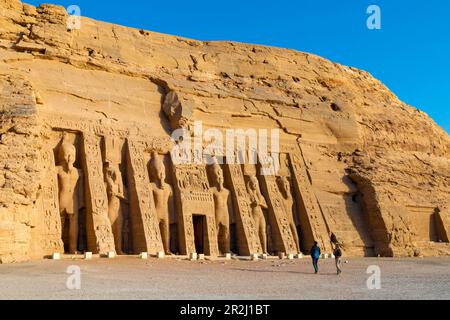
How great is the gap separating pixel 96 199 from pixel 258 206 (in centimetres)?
681

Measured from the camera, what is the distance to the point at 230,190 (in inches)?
Answer: 865

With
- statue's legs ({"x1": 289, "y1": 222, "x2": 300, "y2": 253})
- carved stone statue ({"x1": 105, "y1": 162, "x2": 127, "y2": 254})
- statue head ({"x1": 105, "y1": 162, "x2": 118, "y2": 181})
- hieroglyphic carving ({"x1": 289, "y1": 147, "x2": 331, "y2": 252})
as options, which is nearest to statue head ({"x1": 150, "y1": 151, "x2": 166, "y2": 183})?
carved stone statue ({"x1": 105, "y1": 162, "x2": 127, "y2": 254})

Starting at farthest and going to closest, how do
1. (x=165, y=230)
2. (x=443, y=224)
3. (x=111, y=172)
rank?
(x=443, y=224), (x=165, y=230), (x=111, y=172)

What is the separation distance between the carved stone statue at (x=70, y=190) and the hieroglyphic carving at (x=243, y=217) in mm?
6030

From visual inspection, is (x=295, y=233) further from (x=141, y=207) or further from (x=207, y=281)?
(x=207, y=281)

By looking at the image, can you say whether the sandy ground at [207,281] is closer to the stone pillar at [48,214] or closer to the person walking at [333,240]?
the stone pillar at [48,214]

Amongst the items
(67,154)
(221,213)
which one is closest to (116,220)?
(67,154)

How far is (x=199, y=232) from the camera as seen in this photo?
2094 cm

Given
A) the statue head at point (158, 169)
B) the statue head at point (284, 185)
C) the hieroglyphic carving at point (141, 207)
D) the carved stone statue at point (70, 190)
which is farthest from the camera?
the statue head at point (284, 185)

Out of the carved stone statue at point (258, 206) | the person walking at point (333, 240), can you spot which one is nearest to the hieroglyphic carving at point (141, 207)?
the carved stone statue at point (258, 206)

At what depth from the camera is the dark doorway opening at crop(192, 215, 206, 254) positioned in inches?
811

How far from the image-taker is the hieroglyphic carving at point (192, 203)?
1983 cm

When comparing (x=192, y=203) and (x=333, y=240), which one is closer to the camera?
(x=192, y=203)

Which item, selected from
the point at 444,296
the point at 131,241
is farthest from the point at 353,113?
the point at 444,296
